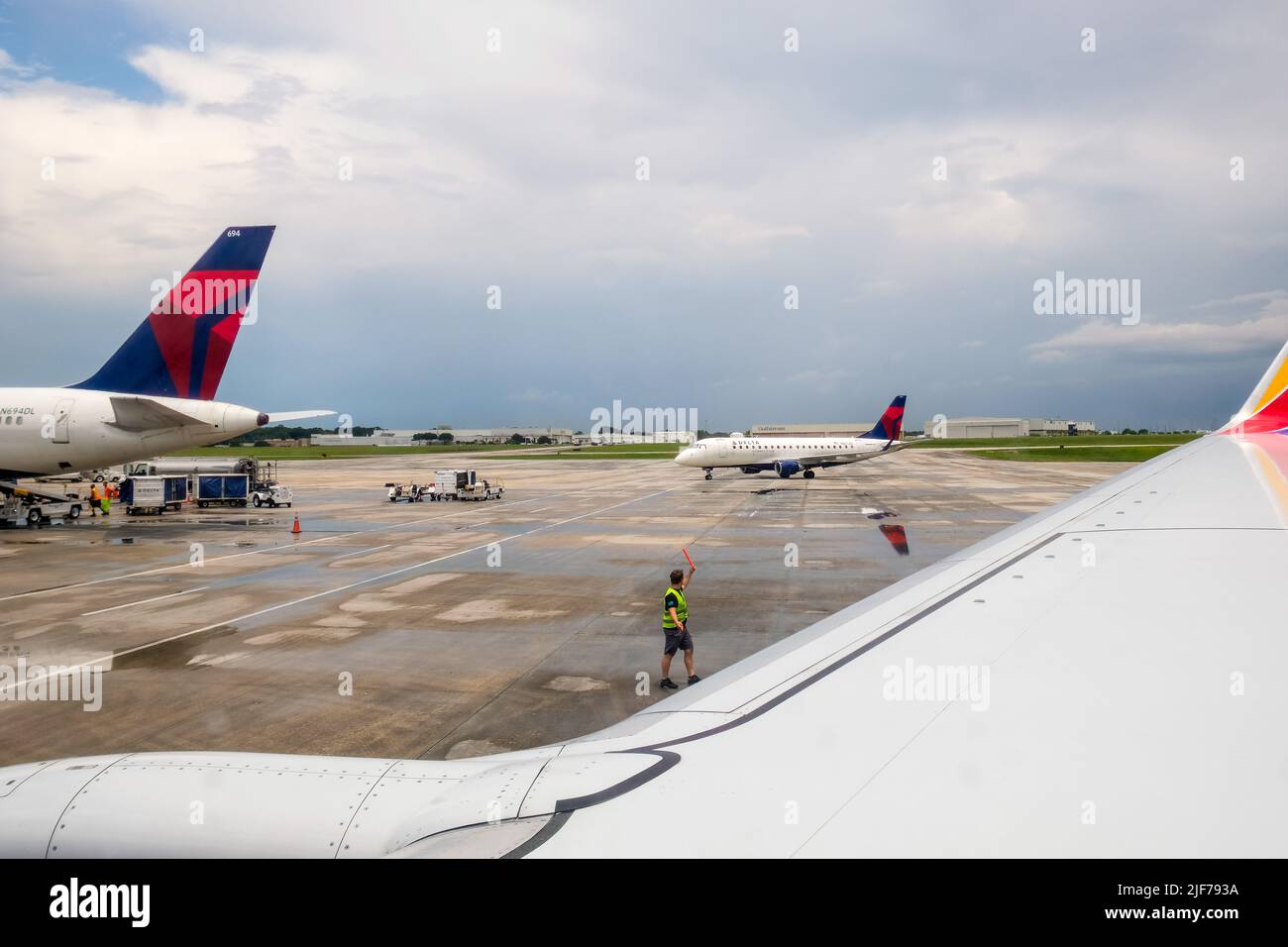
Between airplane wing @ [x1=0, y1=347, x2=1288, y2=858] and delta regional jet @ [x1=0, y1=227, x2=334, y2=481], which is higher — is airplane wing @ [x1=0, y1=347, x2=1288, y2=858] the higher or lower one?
the lower one

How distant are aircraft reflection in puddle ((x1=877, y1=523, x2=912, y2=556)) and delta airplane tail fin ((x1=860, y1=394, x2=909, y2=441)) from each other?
29.8 metres

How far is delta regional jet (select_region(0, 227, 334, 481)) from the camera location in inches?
1027

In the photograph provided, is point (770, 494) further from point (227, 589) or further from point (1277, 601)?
point (1277, 601)

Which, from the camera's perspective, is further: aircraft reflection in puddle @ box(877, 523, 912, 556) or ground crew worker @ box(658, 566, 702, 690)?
aircraft reflection in puddle @ box(877, 523, 912, 556)

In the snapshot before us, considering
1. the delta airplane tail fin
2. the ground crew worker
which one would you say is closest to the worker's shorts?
the ground crew worker

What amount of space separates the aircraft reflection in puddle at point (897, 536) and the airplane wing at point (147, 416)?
75.0 feet

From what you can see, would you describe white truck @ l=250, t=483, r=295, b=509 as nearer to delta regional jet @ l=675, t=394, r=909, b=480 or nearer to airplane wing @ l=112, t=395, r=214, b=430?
airplane wing @ l=112, t=395, r=214, b=430

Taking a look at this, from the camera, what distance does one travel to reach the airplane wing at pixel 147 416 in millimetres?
25078

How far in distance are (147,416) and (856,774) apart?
95.2 feet

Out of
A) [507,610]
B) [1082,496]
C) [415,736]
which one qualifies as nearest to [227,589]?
[507,610]

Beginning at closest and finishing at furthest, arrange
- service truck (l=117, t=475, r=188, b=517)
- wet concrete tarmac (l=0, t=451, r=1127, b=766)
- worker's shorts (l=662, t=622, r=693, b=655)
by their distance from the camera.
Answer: wet concrete tarmac (l=0, t=451, r=1127, b=766)
worker's shorts (l=662, t=622, r=693, b=655)
service truck (l=117, t=475, r=188, b=517)

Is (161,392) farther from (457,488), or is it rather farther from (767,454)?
(767,454)

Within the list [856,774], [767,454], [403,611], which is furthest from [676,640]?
[767,454]
